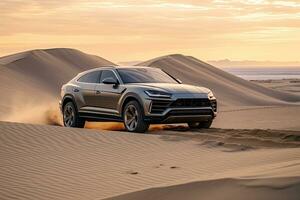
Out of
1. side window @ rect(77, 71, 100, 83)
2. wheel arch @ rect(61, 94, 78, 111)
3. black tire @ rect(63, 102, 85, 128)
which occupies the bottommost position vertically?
black tire @ rect(63, 102, 85, 128)

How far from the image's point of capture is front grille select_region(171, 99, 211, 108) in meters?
15.0

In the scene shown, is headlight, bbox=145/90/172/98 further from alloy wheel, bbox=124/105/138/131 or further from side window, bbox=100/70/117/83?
side window, bbox=100/70/117/83

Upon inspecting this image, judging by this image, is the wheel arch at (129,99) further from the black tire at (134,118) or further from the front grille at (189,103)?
the front grille at (189,103)

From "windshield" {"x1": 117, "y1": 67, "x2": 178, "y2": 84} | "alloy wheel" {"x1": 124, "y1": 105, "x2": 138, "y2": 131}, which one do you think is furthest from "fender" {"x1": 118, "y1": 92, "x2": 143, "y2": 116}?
"windshield" {"x1": 117, "y1": 67, "x2": 178, "y2": 84}

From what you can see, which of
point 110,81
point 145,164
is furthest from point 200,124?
point 145,164

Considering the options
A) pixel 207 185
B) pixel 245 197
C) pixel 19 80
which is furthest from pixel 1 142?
pixel 19 80

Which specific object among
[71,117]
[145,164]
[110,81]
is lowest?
[71,117]

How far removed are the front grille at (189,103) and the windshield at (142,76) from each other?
120 cm

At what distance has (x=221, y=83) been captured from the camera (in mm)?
42969

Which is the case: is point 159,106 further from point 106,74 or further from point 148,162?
point 148,162

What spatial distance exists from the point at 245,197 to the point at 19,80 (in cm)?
3200

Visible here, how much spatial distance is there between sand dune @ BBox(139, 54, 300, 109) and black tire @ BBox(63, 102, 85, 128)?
20550 mm

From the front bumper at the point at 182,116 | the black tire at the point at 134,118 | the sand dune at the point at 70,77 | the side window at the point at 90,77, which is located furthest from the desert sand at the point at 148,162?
the sand dune at the point at 70,77

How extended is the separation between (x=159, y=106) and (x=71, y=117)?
3.39 meters
